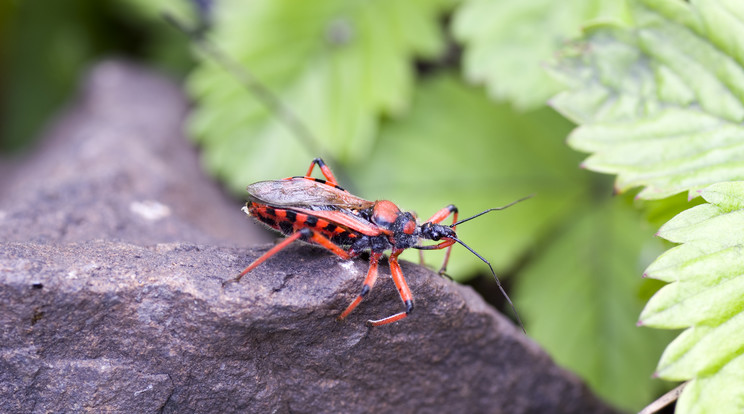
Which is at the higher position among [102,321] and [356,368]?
[102,321]

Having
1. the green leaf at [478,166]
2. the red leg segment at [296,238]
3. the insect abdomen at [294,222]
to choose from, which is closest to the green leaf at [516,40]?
the green leaf at [478,166]

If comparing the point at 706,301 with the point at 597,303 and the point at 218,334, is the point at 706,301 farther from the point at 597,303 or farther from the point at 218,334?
the point at 597,303

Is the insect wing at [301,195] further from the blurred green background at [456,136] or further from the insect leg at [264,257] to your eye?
the blurred green background at [456,136]

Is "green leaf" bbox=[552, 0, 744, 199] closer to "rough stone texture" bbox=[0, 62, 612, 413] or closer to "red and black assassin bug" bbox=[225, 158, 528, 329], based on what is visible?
"red and black assassin bug" bbox=[225, 158, 528, 329]

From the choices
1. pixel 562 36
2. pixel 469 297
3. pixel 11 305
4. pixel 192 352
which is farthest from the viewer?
pixel 562 36

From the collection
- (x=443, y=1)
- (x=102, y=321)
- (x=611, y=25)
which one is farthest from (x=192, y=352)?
(x=443, y=1)

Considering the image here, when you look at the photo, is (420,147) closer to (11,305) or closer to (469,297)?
(469,297)

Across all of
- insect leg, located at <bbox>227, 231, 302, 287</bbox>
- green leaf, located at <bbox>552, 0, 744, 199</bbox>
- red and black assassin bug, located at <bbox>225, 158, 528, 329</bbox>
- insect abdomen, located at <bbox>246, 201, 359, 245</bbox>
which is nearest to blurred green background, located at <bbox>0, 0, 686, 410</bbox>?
green leaf, located at <bbox>552, 0, 744, 199</bbox>
